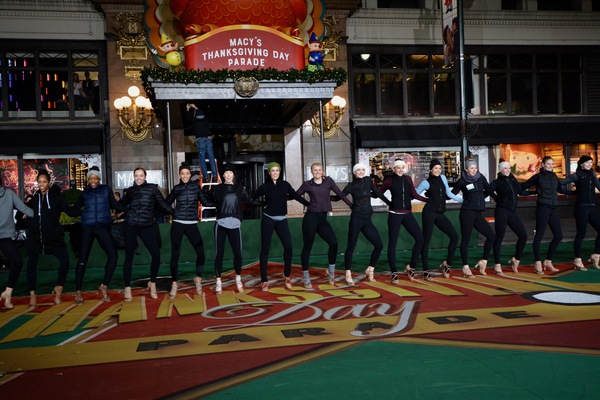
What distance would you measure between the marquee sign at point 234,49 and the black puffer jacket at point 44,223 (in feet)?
22.3

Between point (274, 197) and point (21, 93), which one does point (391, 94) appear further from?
point (274, 197)

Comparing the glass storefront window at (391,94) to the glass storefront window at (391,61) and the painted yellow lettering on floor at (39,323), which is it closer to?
the glass storefront window at (391,61)

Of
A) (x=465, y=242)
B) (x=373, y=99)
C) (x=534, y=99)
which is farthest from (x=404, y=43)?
(x=465, y=242)

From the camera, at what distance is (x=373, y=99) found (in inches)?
858

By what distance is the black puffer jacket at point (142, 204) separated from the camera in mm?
8945

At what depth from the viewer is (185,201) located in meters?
9.16

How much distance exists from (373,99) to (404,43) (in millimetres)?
2396

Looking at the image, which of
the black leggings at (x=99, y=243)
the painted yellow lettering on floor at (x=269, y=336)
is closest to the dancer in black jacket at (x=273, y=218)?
the black leggings at (x=99, y=243)

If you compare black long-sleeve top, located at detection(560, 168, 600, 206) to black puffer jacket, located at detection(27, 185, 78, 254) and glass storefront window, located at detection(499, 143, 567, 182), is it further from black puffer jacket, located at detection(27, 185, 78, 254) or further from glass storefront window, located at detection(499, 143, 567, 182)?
glass storefront window, located at detection(499, 143, 567, 182)

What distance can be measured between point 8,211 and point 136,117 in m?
11.3

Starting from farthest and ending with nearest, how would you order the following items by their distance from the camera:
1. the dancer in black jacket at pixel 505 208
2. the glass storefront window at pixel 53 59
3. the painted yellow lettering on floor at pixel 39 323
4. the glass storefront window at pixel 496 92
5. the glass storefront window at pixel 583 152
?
1. the glass storefront window at pixel 583 152
2. the glass storefront window at pixel 496 92
3. the glass storefront window at pixel 53 59
4. the dancer in black jacket at pixel 505 208
5. the painted yellow lettering on floor at pixel 39 323

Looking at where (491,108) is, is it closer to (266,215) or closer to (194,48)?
(194,48)

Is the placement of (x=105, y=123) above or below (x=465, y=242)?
above

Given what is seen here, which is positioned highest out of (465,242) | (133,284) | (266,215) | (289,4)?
(289,4)
